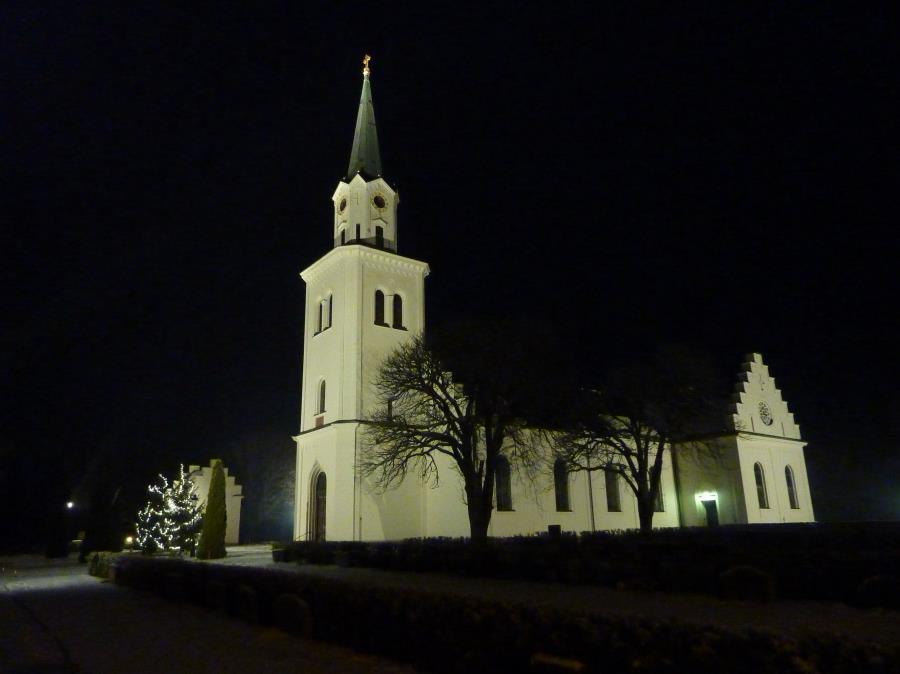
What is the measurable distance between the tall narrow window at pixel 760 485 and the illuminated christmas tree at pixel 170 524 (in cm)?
3787

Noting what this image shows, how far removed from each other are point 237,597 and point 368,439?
733 inches

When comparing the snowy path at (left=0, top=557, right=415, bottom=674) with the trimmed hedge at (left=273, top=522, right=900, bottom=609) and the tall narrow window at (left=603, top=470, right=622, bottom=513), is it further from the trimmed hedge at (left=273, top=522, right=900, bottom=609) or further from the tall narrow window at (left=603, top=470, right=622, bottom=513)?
the tall narrow window at (left=603, top=470, right=622, bottom=513)

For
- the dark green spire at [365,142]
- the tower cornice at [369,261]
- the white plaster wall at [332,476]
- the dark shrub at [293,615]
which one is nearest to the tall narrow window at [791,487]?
the tower cornice at [369,261]

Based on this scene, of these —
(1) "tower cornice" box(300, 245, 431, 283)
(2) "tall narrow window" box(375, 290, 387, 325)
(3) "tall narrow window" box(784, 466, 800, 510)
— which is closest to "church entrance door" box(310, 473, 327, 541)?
(2) "tall narrow window" box(375, 290, 387, 325)

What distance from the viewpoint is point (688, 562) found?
57.0 feet

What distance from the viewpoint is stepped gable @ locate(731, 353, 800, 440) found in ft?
149

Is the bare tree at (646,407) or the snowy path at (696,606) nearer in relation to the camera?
the snowy path at (696,606)

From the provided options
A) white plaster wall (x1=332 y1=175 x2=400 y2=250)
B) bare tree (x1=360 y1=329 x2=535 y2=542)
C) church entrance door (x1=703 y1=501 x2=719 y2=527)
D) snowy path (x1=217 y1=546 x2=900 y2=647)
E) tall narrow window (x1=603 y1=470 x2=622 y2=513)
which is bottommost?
snowy path (x1=217 y1=546 x2=900 y2=647)

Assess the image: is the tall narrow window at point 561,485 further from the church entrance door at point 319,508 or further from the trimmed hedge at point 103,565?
the trimmed hedge at point 103,565

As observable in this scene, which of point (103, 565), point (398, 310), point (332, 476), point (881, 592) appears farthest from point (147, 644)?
point (398, 310)

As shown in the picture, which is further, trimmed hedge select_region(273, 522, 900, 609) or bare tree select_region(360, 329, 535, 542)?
bare tree select_region(360, 329, 535, 542)

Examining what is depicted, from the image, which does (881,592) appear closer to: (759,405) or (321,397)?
(321,397)

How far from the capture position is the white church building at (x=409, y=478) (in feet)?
109

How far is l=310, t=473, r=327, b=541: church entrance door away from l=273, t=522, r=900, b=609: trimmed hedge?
5.99 meters
